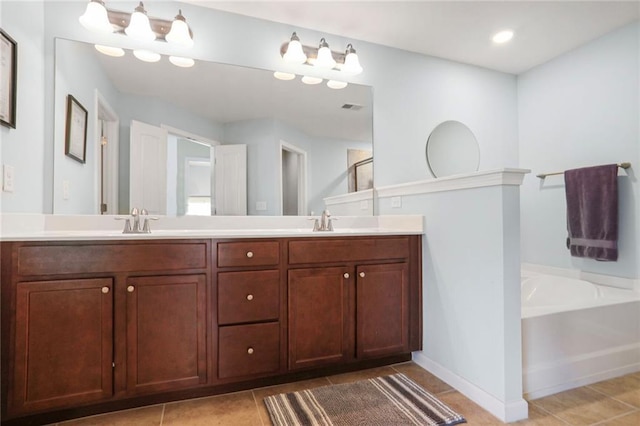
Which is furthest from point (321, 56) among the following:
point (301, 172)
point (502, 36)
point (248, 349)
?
point (248, 349)

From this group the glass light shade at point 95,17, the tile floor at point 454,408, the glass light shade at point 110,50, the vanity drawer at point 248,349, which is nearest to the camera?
the tile floor at point 454,408

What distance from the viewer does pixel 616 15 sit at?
2.20 meters

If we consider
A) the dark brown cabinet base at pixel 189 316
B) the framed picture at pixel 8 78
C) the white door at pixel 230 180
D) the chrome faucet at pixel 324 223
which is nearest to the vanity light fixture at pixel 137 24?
the framed picture at pixel 8 78

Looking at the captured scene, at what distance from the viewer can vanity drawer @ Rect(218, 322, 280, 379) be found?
65.2 inches

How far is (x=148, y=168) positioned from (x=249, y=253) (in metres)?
0.87

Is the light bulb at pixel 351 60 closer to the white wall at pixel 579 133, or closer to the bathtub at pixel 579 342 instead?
the white wall at pixel 579 133

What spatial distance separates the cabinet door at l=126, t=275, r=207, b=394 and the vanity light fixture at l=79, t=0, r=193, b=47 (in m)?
1.43

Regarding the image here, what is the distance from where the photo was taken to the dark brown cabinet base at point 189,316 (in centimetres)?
139

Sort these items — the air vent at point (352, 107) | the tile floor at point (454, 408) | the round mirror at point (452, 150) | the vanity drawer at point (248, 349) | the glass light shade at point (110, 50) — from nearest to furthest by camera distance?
the tile floor at point (454, 408)
the vanity drawer at point (248, 349)
the glass light shade at point (110, 50)
the air vent at point (352, 107)
the round mirror at point (452, 150)

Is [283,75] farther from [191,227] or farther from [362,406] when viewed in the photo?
[362,406]

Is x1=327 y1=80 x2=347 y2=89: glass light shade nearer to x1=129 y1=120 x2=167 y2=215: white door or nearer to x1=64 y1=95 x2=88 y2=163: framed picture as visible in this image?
x1=129 y1=120 x2=167 y2=215: white door

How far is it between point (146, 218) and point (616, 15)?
11.0 ft

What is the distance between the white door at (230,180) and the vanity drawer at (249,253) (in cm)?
49

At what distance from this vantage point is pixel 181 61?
6.66 feet
